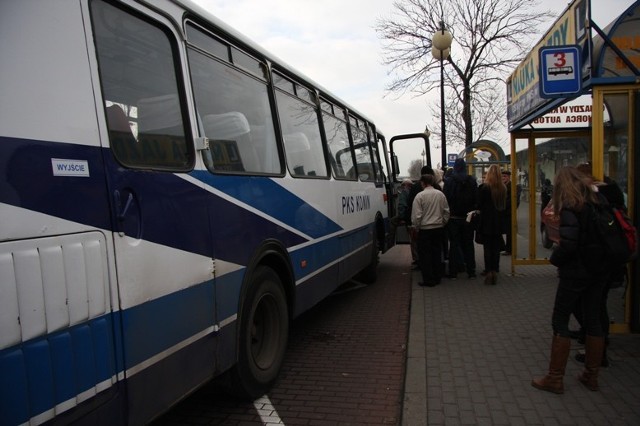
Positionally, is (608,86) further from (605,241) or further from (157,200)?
(157,200)

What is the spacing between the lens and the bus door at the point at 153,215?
7.51 ft

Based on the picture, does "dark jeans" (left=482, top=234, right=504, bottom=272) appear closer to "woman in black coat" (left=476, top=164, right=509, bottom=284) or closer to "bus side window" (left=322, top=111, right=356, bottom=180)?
"woman in black coat" (left=476, top=164, right=509, bottom=284)

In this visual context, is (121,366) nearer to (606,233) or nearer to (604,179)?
(606,233)

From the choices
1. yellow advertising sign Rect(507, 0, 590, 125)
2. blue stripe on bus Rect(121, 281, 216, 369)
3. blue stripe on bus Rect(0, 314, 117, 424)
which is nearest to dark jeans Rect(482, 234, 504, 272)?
yellow advertising sign Rect(507, 0, 590, 125)

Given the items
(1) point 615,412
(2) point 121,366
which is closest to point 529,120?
(1) point 615,412

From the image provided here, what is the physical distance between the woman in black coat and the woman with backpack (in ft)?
12.4

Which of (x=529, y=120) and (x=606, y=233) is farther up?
(x=529, y=120)

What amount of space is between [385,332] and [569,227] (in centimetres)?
278

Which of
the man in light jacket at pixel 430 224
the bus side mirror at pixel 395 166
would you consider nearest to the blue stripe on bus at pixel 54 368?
the man in light jacket at pixel 430 224

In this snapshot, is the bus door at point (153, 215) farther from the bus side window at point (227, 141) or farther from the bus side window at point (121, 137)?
the bus side window at point (227, 141)

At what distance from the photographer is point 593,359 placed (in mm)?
3799

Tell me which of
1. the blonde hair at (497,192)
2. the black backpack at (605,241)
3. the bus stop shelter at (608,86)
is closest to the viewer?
the black backpack at (605,241)

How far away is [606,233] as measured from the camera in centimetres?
352

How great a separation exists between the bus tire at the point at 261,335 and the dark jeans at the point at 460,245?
4630 mm
